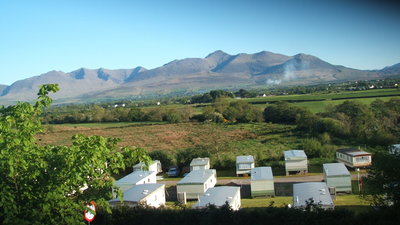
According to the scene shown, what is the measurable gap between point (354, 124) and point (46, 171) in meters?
30.3

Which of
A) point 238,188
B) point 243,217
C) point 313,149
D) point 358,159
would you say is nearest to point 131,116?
point 313,149

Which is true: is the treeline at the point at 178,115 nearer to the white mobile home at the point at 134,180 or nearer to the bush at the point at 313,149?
the bush at the point at 313,149

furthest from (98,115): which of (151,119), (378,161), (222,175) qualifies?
(378,161)

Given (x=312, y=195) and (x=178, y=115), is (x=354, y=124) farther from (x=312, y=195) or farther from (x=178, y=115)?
(x=178, y=115)

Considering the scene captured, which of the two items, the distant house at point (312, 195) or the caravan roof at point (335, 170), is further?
the caravan roof at point (335, 170)

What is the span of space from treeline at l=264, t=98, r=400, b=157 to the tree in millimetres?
20532

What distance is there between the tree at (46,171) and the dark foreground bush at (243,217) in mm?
1200

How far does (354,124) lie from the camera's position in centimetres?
3038

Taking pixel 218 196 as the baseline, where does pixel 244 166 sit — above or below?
below

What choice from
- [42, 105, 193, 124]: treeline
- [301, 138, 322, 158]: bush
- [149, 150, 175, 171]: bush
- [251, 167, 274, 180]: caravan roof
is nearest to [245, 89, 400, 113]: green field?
[42, 105, 193, 124]: treeline

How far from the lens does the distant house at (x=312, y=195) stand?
35.4ft

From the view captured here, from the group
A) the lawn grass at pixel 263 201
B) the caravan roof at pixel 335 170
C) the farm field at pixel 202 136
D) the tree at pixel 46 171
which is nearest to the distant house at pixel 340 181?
the caravan roof at pixel 335 170

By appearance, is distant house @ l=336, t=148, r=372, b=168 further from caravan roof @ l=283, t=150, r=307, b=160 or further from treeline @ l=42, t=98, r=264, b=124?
treeline @ l=42, t=98, r=264, b=124

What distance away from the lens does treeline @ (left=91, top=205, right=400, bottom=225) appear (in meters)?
5.03
